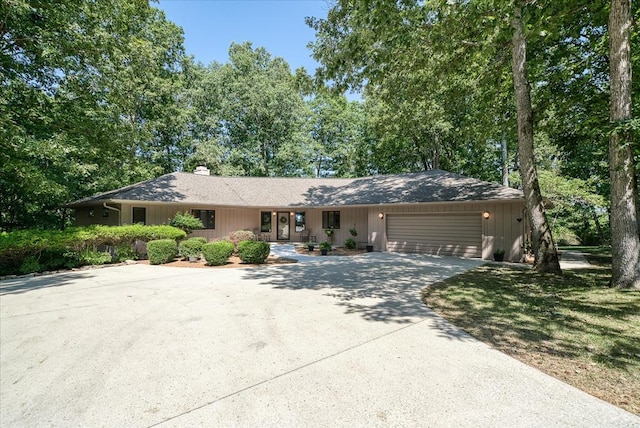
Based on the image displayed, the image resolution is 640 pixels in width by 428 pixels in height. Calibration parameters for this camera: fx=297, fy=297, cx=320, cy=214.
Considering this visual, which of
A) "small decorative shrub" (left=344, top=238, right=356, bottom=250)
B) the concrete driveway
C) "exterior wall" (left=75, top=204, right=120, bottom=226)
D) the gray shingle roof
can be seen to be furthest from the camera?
"small decorative shrub" (left=344, top=238, right=356, bottom=250)

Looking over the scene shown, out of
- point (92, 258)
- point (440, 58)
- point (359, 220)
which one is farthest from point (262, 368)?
point (359, 220)

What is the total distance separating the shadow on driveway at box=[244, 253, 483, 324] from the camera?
216 inches

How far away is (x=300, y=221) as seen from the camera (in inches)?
789

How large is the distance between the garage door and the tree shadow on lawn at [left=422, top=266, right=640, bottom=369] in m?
4.70

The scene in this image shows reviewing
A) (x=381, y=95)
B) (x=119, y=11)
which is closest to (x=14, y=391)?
(x=381, y=95)

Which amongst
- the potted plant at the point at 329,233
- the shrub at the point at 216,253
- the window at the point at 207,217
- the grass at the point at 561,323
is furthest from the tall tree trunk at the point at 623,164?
the window at the point at 207,217

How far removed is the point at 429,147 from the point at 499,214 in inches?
563

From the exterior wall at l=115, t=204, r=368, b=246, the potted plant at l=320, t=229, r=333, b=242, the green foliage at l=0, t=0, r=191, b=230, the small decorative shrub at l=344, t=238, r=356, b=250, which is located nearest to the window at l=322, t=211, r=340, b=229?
the exterior wall at l=115, t=204, r=368, b=246

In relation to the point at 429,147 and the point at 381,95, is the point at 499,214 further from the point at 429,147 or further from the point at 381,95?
the point at 429,147

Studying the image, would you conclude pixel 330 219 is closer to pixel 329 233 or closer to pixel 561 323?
pixel 329 233

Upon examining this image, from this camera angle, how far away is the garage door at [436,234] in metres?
12.9

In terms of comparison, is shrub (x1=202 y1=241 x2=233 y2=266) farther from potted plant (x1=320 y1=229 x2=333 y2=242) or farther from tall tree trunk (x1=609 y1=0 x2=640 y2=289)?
tall tree trunk (x1=609 y1=0 x2=640 y2=289)

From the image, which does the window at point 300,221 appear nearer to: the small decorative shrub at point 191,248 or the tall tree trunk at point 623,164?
the small decorative shrub at point 191,248

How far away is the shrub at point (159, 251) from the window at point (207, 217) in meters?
5.28
